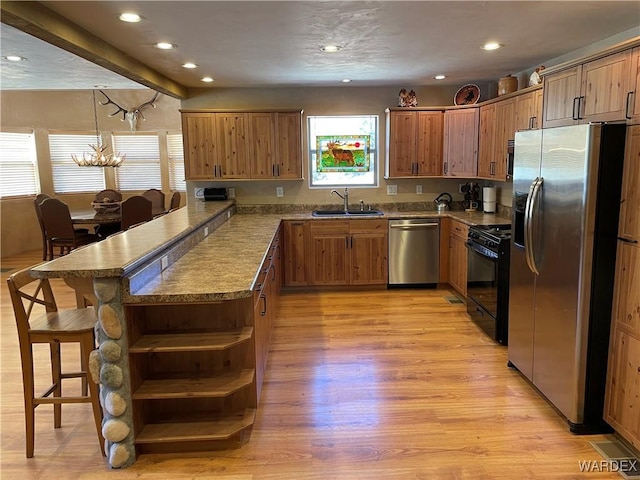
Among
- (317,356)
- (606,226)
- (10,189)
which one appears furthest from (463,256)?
(10,189)

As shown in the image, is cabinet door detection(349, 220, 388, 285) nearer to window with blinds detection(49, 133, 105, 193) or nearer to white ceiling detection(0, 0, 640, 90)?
white ceiling detection(0, 0, 640, 90)

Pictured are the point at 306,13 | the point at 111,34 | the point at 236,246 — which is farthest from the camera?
the point at 236,246

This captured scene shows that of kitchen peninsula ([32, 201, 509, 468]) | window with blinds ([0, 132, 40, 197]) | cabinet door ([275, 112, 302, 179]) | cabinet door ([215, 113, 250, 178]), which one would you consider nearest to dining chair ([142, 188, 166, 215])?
window with blinds ([0, 132, 40, 197])

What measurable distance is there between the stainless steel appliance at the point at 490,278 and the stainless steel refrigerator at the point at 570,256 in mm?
681

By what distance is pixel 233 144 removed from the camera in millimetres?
5355

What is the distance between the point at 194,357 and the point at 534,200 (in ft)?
7.18

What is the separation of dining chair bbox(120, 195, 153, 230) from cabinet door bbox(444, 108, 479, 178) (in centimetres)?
393

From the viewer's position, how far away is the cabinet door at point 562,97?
2727 mm

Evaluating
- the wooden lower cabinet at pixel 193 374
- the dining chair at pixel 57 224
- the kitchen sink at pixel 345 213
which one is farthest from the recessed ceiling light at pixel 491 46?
the dining chair at pixel 57 224

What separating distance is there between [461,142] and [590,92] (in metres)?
2.65

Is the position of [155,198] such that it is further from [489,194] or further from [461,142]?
[489,194]

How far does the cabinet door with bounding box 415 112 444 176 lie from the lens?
17.7 ft

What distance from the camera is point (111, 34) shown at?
3.08 m

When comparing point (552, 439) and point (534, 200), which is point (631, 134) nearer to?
point (534, 200)
